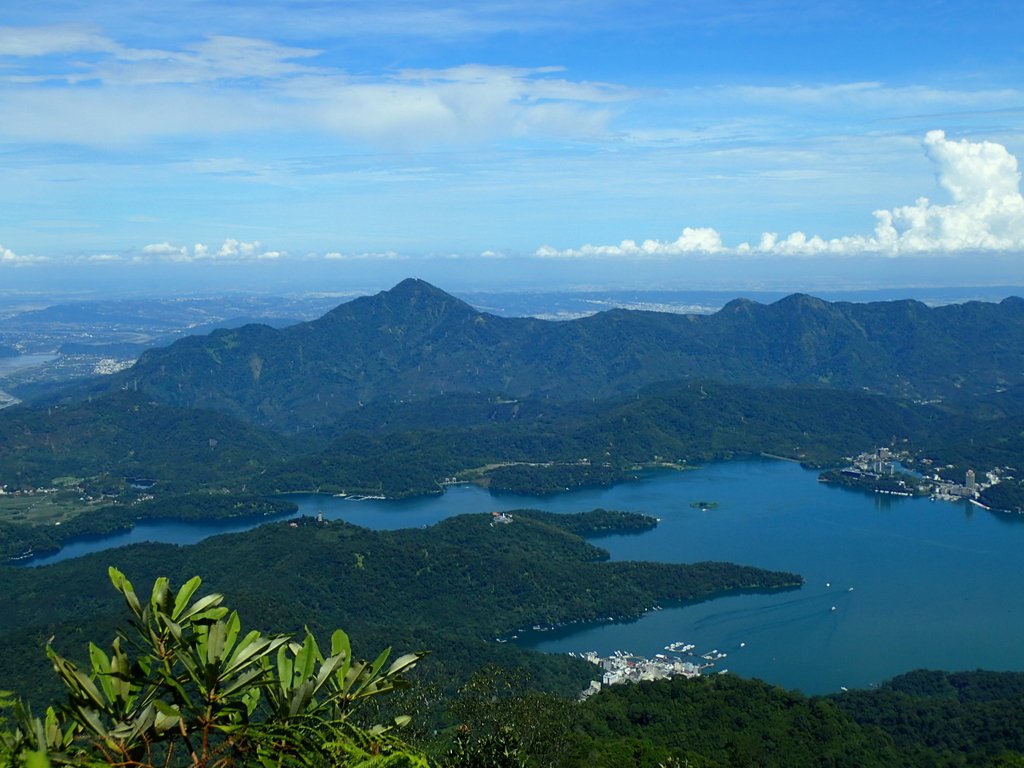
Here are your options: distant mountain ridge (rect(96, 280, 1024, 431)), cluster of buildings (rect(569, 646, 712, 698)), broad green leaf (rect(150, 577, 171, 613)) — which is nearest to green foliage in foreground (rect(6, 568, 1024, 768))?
broad green leaf (rect(150, 577, 171, 613))

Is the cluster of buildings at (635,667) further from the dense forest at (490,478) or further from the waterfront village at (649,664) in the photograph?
the dense forest at (490,478)

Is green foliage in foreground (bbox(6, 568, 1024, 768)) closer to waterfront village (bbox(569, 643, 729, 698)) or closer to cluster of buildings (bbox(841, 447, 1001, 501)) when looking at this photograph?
waterfront village (bbox(569, 643, 729, 698))

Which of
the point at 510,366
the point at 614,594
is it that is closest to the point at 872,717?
the point at 614,594

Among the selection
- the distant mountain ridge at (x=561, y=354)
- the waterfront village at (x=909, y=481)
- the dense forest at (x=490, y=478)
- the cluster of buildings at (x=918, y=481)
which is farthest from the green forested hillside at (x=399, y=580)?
the distant mountain ridge at (x=561, y=354)

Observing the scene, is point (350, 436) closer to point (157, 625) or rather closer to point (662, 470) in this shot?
point (662, 470)

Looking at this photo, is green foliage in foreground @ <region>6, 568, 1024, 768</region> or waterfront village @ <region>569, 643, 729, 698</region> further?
waterfront village @ <region>569, 643, 729, 698</region>

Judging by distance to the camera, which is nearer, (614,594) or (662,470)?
(614,594)
